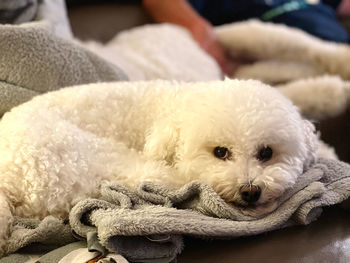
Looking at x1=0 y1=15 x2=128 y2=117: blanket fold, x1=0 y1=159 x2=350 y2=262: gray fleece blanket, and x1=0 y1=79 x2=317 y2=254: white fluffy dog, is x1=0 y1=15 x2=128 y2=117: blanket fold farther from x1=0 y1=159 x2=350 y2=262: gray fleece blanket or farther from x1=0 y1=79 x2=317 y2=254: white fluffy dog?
x1=0 y1=159 x2=350 y2=262: gray fleece blanket

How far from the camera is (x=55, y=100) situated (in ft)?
3.59

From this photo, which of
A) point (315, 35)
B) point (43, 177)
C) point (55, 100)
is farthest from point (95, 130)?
point (315, 35)

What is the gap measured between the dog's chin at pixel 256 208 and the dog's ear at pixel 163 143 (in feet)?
0.56

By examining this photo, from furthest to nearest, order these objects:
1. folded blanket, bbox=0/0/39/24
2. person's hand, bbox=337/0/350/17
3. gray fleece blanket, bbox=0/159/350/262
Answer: person's hand, bbox=337/0/350/17
folded blanket, bbox=0/0/39/24
gray fleece blanket, bbox=0/159/350/262

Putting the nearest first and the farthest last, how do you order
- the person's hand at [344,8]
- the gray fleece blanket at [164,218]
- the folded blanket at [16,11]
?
the gray fleece blanket at [164,218], the folded blanket at [16,11], the person's hand at [344,8]

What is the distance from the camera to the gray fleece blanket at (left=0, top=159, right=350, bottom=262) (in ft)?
2.61

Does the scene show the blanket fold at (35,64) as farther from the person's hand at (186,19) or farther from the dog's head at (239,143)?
the person's hand at (186,19)

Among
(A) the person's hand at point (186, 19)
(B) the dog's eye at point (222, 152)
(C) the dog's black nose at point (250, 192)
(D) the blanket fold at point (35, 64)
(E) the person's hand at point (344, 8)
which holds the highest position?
(D) the blanket fold at point (35, 64)

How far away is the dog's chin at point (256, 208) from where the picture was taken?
922 mm

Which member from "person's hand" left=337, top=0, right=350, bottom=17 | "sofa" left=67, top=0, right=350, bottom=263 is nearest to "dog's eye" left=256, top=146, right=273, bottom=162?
"sofa" left=67, top=0, right=350, bottom=263

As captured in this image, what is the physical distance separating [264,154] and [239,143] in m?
0.06

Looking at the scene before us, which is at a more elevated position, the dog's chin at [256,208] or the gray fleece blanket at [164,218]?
the gray fleece blanket at [164,218]

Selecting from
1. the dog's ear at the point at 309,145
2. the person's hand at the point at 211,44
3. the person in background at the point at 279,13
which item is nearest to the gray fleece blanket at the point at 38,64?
the dog's ear at the point at 309,145

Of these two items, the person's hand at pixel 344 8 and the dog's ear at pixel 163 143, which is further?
the person's hand at pixel 344 8
